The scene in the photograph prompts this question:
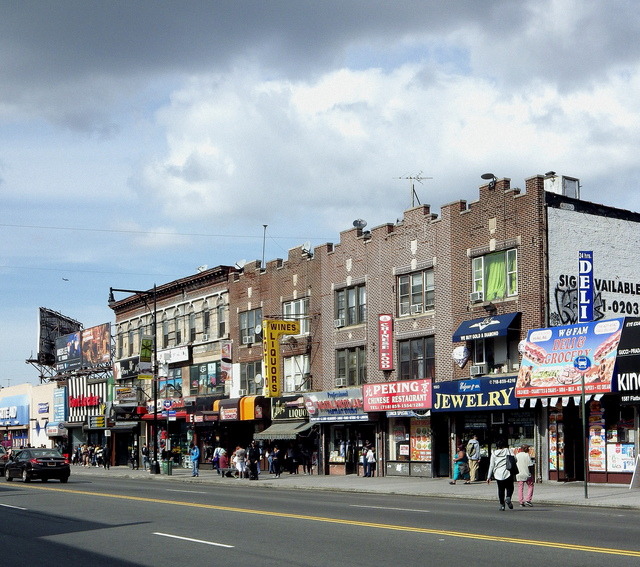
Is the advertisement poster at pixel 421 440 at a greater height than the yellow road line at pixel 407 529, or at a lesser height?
greater

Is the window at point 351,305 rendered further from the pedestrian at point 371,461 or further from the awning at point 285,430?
the pedestrian at point 371,461

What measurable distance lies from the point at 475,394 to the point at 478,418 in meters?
1.62

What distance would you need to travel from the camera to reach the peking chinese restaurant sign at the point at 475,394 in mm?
34344

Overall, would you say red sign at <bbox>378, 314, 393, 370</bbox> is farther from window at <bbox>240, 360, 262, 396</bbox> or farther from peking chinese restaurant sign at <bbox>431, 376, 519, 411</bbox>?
window at <bbox>240, 360, 262, 396</bbox>

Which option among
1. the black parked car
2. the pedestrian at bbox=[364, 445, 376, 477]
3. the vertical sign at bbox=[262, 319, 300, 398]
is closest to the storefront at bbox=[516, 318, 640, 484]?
the pedestrian at bbox=[364, 445, 376, 477]

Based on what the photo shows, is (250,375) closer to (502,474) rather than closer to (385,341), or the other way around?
(385,341)

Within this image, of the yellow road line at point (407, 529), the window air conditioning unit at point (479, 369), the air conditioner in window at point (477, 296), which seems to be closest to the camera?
the yellow road line at point (407, 529)

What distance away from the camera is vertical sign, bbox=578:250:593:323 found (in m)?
32.8

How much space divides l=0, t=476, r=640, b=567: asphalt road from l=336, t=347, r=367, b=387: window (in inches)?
667

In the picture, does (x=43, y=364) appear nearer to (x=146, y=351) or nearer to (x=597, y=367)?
(x=146, y=351)

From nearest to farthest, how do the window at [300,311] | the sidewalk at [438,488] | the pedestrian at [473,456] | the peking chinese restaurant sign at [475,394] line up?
the sidewalk at [438,488] → the peking chinese restaurant sign at [475,394] → the pedestrian at [473,456] → the window at [300,311]

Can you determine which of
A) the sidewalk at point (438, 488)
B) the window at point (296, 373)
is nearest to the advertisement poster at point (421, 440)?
the sidewalk at point (438, 488)

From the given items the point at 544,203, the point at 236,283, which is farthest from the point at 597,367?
the point at 236,283

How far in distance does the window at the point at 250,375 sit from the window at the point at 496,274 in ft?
55.4
